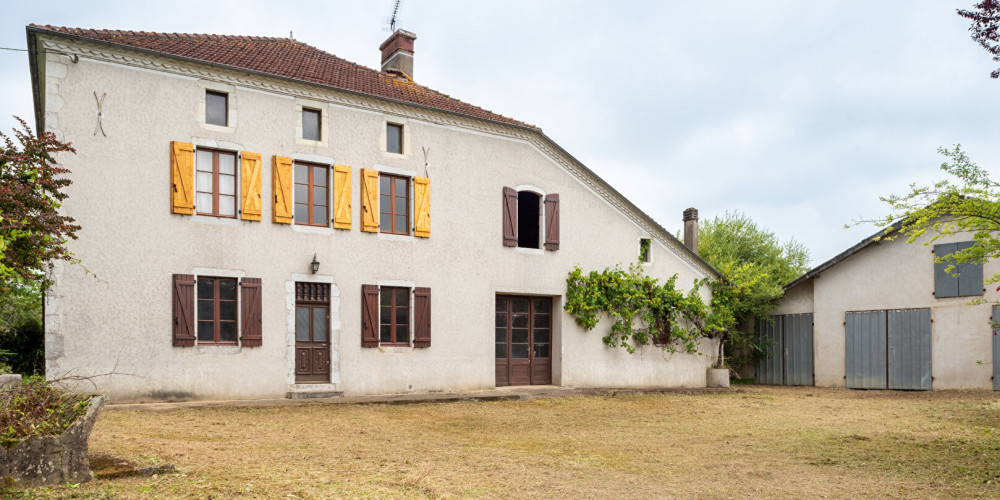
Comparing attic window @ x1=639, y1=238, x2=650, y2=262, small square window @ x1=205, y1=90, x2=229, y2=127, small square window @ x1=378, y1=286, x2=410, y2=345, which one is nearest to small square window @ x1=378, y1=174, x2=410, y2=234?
small square window @ x1=378, y1=286, x2=410, y2=345

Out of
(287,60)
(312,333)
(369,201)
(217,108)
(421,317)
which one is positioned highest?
(287,60)

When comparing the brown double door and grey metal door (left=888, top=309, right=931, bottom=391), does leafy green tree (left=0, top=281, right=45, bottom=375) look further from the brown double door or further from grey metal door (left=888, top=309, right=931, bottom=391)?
grey metal door (left=888, top=309, right=931, bottom=391)

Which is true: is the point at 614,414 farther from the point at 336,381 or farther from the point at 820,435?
the point at 336,381

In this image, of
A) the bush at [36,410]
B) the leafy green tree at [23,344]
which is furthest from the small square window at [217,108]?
the bush at [36,410]

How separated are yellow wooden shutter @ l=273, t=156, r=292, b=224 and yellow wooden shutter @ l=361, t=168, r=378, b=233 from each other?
1326 millimetres

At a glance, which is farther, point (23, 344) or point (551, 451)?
point (23, 344)

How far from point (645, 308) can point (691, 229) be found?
3.68 m

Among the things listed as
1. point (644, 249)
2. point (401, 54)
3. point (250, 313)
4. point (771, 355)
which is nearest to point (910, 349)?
point (771, 355)

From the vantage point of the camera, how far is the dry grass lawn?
596 cm

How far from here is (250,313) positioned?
12281 millimetres

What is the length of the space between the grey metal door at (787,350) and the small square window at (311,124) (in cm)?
1232

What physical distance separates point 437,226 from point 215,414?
5481 mm

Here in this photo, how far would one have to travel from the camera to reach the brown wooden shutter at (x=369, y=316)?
13.4 metres

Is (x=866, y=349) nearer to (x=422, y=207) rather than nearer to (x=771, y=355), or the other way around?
(x=771, y=355)
